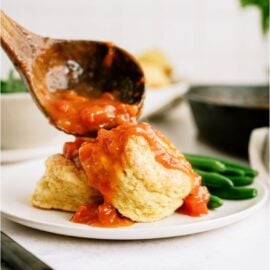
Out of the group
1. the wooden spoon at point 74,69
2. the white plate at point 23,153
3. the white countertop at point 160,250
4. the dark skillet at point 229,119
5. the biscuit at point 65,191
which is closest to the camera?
the white countertop at point 160,250

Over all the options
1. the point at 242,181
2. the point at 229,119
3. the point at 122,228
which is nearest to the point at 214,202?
the point at 242,181

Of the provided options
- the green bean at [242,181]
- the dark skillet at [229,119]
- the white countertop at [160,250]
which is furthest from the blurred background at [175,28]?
the white countertop at [160,250]

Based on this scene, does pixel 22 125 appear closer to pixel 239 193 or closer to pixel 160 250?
pixel 239 193

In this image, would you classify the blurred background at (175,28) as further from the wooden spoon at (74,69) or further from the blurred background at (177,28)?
the wooden spoon at (74,69)

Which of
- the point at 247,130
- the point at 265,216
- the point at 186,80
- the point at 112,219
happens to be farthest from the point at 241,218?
the point at 186,80

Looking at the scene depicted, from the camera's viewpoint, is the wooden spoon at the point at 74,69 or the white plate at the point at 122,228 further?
the wooden spoon at the point at 74,69

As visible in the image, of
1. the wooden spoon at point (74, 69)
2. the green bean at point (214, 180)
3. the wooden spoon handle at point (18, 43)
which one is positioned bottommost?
the green bean at point (214, 180)

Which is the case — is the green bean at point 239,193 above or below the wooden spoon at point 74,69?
below

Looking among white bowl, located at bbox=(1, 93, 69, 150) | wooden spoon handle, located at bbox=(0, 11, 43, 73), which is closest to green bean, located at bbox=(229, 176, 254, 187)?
wooden spoon handle, located at bbox=(0, 11, 43, 73)
